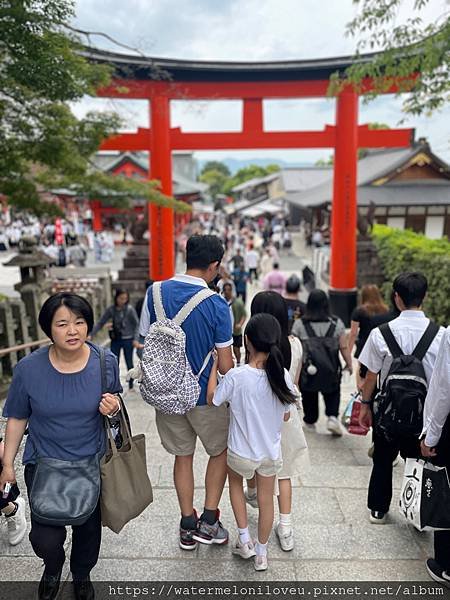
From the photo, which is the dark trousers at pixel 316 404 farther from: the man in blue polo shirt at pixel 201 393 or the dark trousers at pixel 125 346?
the dark trousers at pixel 125 346

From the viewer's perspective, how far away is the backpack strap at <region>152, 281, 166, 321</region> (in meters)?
2.52

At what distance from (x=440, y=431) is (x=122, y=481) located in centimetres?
149

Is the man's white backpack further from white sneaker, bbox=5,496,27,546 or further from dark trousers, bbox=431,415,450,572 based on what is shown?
dark trousers, bbox=431,415,450,572

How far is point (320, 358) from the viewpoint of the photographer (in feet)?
13.0

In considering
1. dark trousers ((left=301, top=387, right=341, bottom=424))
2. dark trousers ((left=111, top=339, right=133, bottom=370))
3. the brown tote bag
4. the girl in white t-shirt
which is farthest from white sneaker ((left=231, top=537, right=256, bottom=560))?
dark trousers ((left=111, top=339, right=133, bottom=370))

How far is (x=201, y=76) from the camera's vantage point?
1062cm

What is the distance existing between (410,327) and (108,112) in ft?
18.4

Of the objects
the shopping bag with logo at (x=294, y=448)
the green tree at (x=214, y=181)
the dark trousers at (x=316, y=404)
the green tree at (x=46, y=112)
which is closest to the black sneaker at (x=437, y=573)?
the shopping bag with logo at (x=294, y=448)

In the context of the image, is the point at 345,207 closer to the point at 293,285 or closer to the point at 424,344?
the point at 293,285

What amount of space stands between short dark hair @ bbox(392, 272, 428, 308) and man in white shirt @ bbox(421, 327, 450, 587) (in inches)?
23.8

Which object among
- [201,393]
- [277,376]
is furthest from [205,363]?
[277,376]

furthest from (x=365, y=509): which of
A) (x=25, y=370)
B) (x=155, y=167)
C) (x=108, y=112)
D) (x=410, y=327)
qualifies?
(x=155, y=167)

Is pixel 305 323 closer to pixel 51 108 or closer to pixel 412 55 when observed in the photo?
pixel 412 55

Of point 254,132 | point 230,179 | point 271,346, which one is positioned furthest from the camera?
point 230,179
